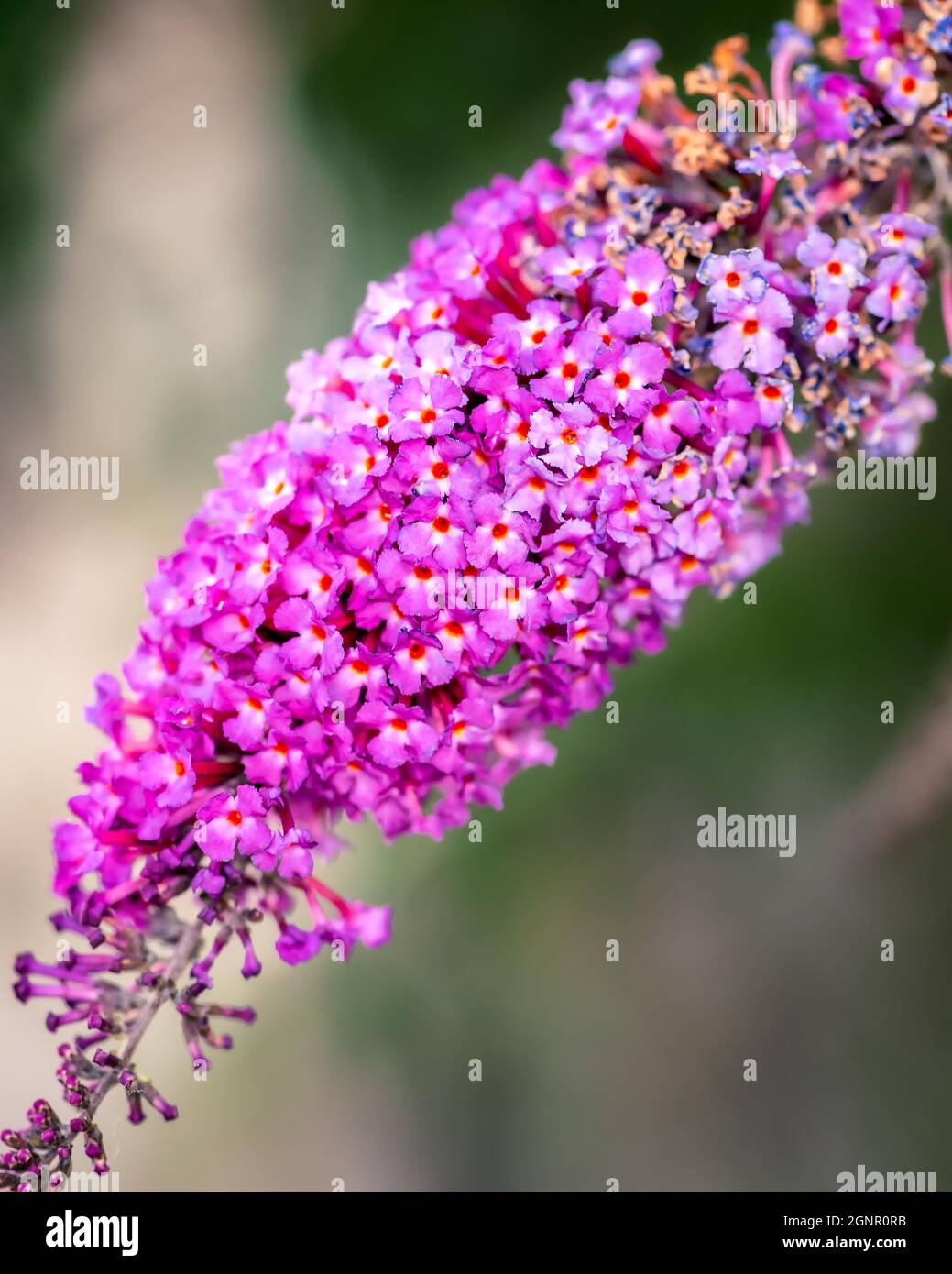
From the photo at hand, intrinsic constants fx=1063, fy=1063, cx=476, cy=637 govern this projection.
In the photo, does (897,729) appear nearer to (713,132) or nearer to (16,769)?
(713,132)

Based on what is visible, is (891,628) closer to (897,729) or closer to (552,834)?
(897,729)

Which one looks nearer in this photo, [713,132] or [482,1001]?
[713,132]
